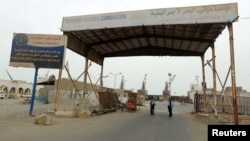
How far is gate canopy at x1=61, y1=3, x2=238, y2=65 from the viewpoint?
17984mm

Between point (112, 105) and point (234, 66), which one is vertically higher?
point (234, 66)

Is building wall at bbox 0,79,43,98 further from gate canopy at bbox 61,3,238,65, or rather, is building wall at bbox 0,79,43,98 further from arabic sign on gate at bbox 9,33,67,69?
arabic sign on gate at bbox 9,33,67,69

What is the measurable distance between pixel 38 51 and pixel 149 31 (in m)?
9.77

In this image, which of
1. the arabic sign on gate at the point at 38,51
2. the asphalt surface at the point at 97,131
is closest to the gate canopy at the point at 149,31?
the arabic sign on gate at the point at 38,51

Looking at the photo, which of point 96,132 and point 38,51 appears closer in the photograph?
point 96,132

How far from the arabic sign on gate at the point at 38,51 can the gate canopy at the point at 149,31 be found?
2.32 metres

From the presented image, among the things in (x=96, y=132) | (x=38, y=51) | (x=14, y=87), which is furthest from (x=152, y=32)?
(x=14, y=87)

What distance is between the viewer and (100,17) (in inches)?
803

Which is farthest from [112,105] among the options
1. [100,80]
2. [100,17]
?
[100,17]

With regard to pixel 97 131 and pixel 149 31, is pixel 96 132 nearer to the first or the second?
pixel 97 131

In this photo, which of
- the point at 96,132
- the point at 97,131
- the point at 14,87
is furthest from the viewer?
the point at 14,87

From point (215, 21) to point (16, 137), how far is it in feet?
45.9

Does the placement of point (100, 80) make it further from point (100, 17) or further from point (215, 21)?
point (215, 21)

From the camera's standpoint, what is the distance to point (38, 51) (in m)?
19.3
